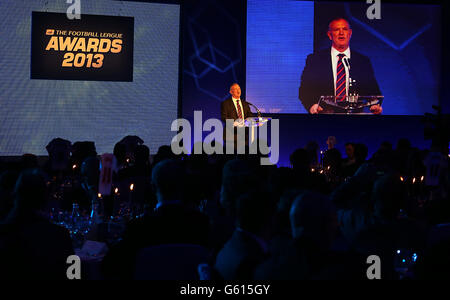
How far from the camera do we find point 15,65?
9578 mm

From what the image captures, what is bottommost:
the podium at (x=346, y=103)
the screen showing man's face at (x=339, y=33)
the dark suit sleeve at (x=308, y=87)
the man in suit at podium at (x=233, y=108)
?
the man in suit at podium at (x=233, y=108)

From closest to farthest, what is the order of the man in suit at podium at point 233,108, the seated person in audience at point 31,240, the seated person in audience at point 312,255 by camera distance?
the seated person in audience at point 312,255 → the seated person in audience at point 31,240 → the man in suit at podium at point 233,108

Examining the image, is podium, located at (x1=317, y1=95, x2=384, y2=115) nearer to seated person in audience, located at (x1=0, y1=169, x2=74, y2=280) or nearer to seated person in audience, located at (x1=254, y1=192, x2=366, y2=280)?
seated person in audience, located at (x1=0, y1=169, x2=74, y2=280)

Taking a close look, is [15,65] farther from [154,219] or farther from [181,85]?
[154,219]

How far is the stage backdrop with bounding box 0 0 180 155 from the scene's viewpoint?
957 centimetres

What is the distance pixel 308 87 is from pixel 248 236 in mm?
8674

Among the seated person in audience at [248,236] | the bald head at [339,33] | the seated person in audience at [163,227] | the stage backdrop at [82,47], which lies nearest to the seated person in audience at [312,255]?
the seated person in audience at [248,236]

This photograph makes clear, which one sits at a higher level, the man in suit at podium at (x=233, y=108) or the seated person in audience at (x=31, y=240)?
the man in suit at podium at (x=233, y=108)

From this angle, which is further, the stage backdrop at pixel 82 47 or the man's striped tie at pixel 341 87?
the man's striped tie at pixel 341 87

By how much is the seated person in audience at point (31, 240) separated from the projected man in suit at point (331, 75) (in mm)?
8456

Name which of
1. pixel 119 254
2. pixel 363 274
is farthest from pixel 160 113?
pixel 363 274

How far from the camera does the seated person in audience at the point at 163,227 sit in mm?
2475

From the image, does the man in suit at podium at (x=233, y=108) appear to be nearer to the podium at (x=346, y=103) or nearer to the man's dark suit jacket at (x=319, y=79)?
the man's dark suit jacket at (x=319, y=79)
